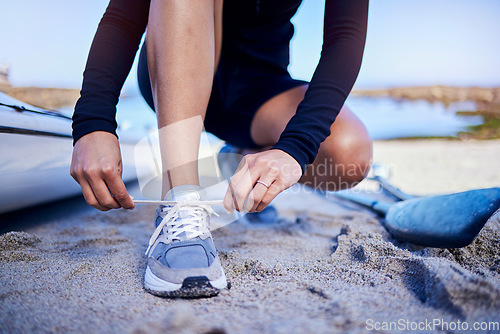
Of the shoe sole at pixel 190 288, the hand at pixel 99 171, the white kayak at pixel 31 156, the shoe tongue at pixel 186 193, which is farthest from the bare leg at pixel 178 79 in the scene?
the white kayak at pixel 31 156

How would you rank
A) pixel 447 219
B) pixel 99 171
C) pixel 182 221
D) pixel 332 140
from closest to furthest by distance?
pixel 99 171
pixel 182 221
pixel 447 219
pixel 332 140

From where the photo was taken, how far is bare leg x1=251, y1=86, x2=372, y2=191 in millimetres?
1159

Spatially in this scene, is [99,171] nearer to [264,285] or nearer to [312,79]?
[264,285]

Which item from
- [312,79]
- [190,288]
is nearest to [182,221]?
[190,288]

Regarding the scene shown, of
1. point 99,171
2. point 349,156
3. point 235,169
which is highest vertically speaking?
point 99,171

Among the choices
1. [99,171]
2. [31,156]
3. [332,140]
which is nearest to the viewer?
[99,171]

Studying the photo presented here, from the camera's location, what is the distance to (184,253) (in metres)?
0.72

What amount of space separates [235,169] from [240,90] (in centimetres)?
45

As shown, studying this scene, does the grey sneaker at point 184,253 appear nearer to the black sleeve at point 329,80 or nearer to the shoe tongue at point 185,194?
the shoe tongue at point 185,194

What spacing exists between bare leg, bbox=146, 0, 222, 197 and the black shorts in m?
0.41

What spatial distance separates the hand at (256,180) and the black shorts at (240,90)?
1.89 ft

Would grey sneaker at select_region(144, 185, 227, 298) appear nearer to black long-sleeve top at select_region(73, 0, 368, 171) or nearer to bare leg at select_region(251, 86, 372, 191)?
black long-sleeve top at select_region(73, 0, 368, 171)

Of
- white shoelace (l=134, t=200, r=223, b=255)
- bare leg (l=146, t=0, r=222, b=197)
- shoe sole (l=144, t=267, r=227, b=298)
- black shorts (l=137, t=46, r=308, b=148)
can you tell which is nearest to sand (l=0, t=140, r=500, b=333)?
shoe sole (l=144, t=267, r=227, b=298)

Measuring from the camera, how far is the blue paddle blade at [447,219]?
0.89 m
